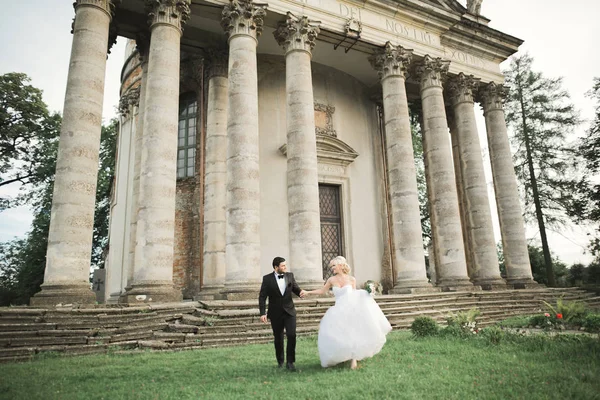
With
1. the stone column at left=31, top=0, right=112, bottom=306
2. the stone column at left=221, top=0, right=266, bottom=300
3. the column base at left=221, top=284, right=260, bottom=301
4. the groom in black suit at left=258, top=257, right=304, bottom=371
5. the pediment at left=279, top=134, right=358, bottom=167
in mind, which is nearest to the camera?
the groom in black suit at left=258, top=257, right=304, bottom=371

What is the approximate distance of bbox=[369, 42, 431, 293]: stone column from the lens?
585 inches

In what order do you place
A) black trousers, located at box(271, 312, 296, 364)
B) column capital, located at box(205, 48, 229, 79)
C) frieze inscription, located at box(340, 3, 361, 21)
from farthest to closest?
column capital, located at box(205, 48, 229, 79) < frieze inscription, located at box(340, 3, 361, 21) < black trousers, located at box(271, 312, 296, 364)

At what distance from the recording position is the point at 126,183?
1886 cm

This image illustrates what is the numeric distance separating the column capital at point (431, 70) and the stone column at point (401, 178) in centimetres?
119

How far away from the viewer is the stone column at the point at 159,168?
35.8 feet

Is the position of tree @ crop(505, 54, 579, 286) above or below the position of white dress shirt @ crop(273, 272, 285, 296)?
above

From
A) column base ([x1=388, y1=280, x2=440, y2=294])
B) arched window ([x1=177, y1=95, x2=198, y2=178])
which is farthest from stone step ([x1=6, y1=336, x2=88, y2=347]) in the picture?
column base ([x1=388, y1=280, x2=440, y2=294])

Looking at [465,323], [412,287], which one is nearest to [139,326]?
[465,323]

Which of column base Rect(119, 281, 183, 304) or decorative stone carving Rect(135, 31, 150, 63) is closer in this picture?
column base Rect(119, 281, 183, 304)

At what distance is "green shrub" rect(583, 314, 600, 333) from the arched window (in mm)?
14194

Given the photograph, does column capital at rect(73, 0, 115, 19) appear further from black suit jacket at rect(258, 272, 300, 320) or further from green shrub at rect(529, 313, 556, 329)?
green shrub at rect(529, 313, 556, 329)

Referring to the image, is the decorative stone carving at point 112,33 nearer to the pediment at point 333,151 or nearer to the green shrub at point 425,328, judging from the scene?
the pediment at point 333,151

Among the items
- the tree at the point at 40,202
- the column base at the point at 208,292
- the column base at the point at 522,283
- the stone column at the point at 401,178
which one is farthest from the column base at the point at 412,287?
the tree at the point at 40,202

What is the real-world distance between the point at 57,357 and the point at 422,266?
11.7 meters
